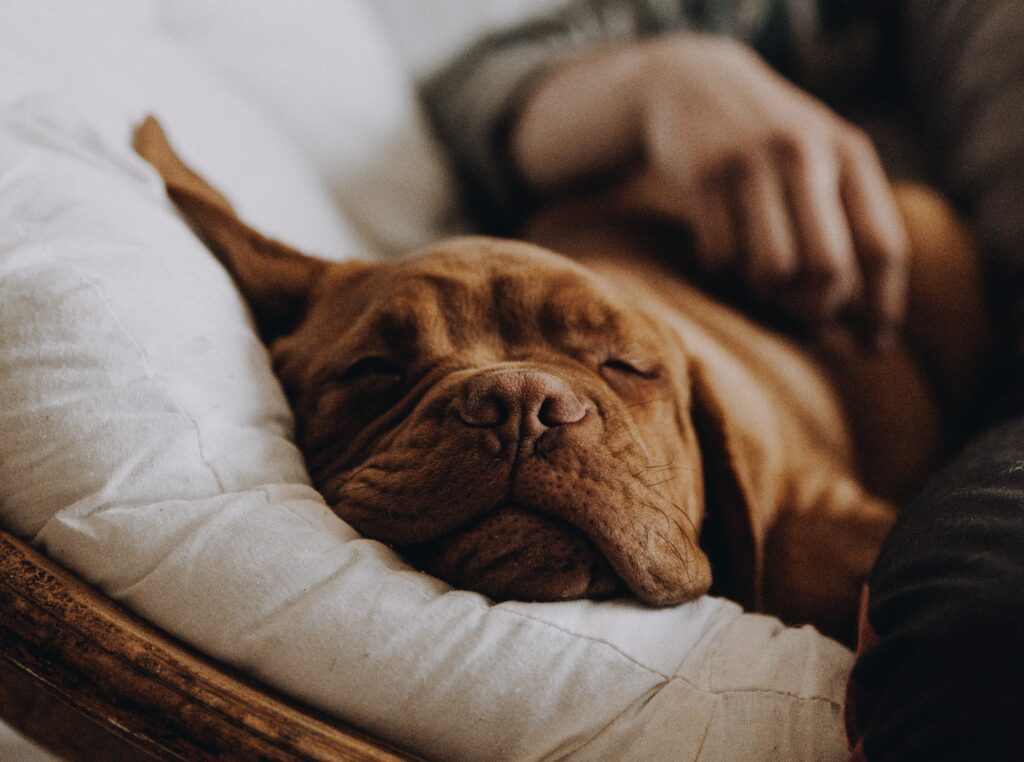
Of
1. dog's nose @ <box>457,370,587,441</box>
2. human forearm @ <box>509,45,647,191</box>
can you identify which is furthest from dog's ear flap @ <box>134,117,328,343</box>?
human forearm @ <box>509,45,647,191</box>

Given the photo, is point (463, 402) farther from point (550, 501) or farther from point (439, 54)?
point (439, 54)

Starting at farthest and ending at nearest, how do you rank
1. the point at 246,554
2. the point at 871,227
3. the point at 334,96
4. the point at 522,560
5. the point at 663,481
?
the point at 334,96 < the point at 871,227 < the point at 663,481 < the point at 522,560 < the point at 246,554

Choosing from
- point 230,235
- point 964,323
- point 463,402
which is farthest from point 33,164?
point 964,323

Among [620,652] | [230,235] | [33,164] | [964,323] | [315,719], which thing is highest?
A: [33,164]

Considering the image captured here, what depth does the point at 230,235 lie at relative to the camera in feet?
6.21

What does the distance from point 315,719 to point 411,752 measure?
13cm

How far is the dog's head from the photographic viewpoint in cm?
142

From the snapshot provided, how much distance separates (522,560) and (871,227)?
1.65 meters

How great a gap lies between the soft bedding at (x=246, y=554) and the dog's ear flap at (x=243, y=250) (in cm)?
14

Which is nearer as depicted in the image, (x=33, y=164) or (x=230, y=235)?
(x=33, y=164)

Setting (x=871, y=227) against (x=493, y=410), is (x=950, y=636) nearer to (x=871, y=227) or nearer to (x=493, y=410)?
(x=493, y=410)

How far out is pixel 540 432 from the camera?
1436 mm

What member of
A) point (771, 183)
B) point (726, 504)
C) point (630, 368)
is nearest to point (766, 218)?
point (771, 183)

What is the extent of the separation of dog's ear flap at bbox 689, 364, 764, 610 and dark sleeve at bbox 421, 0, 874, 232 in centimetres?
166
